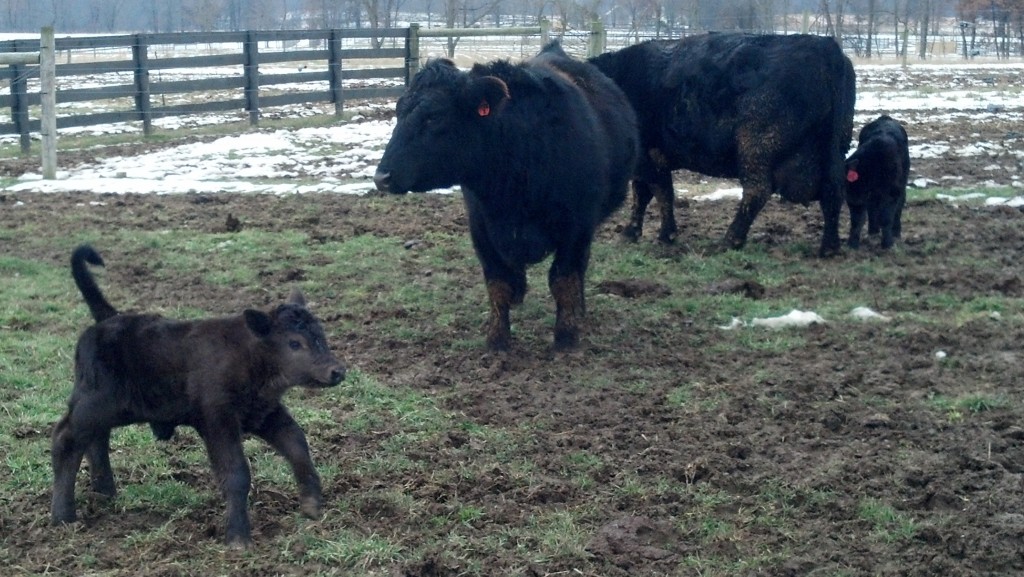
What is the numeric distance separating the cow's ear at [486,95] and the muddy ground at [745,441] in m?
1.52

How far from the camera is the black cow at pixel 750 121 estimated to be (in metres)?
9.77

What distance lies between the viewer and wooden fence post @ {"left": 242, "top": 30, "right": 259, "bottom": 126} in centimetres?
2188

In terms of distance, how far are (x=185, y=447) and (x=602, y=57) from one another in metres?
6.77

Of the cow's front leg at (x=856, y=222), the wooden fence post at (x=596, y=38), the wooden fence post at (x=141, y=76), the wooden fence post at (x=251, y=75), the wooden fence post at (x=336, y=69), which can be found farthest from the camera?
the wooden fence post at (x=336, y=69)

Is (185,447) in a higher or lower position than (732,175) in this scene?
lower

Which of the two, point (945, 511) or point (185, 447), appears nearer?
point (945, 511)

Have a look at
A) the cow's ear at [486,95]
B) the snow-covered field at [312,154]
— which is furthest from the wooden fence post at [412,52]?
the cow's ear at [486,95]

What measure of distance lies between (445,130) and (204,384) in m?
3.11

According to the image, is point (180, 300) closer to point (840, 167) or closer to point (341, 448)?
point (341, 448)

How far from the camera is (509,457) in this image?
5.29 m

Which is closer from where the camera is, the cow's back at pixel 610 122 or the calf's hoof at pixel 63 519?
the calf's hoof at pixel 63 519

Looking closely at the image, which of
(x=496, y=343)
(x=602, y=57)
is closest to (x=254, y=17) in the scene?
(x=602, y=57)

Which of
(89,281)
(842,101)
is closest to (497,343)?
(89,281)

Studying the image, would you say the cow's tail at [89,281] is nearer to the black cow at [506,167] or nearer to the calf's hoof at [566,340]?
the black cow at [506,167]
